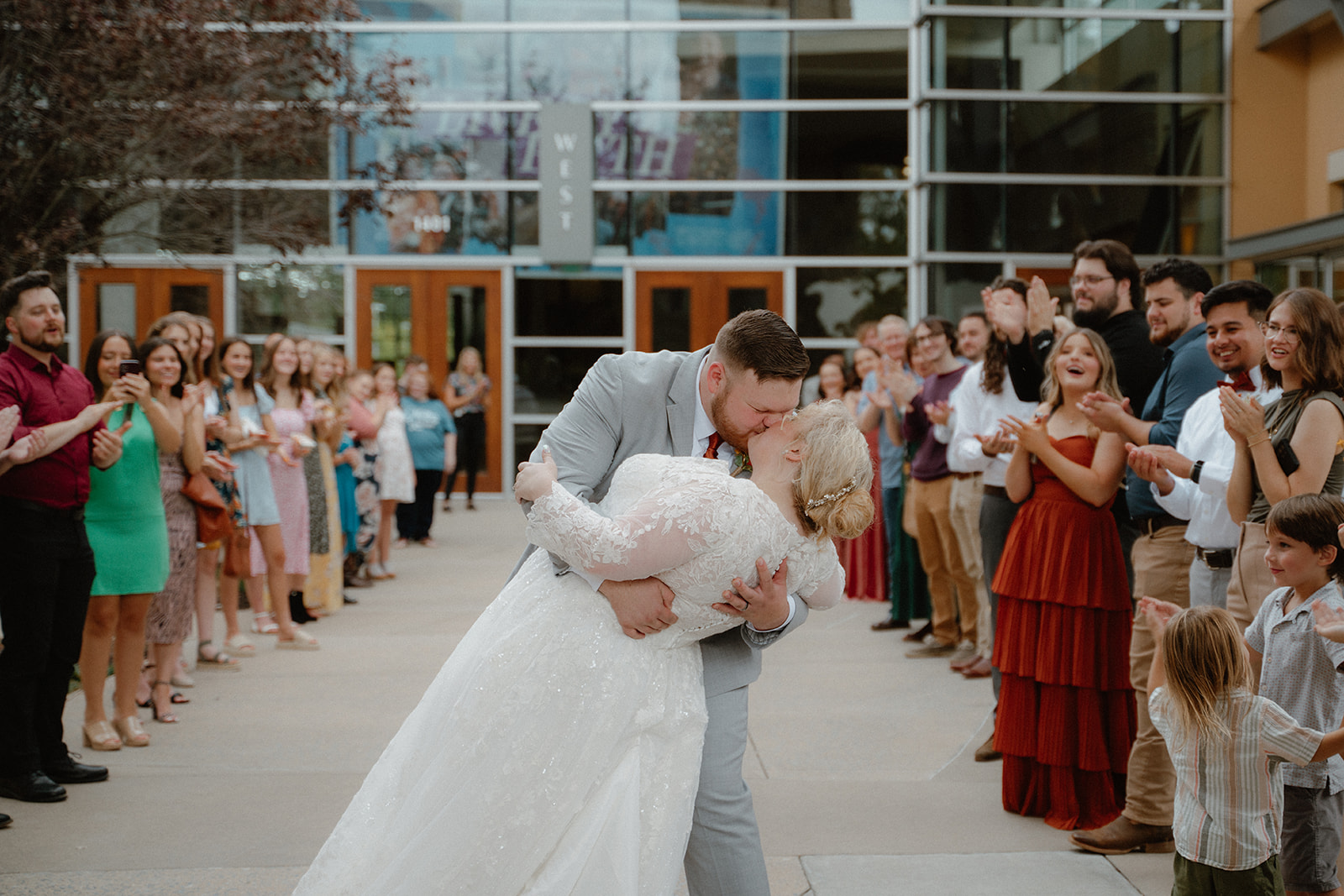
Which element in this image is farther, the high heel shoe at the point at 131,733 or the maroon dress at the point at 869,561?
the maroon dress at the point at 869,561

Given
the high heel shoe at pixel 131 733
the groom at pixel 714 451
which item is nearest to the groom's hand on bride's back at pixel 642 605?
the groom at pixel 714 451

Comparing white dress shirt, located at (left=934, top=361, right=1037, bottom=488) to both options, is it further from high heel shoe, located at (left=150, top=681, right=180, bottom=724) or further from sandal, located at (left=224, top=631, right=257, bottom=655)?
sandal, located at (left=224, top=631, right=257, bottom=655)

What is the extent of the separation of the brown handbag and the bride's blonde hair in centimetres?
470

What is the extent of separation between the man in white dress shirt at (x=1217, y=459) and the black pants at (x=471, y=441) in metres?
12.4

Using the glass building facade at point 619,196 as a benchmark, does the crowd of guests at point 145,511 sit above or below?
below

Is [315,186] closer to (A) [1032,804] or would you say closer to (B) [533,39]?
(B) [533,39]

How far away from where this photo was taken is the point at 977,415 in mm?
6746

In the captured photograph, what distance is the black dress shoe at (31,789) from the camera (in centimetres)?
500

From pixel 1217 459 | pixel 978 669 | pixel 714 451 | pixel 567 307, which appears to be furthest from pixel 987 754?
pixel 567 307

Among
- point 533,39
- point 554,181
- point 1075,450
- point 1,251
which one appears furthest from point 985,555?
point 533,39

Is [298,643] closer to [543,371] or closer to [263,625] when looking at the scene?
[263,625]

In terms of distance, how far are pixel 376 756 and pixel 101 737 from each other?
4.46 ft

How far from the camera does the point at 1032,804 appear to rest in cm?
484

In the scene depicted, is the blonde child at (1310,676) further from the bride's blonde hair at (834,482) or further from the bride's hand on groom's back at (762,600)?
the bride's hand on groom's back at (762,600)
